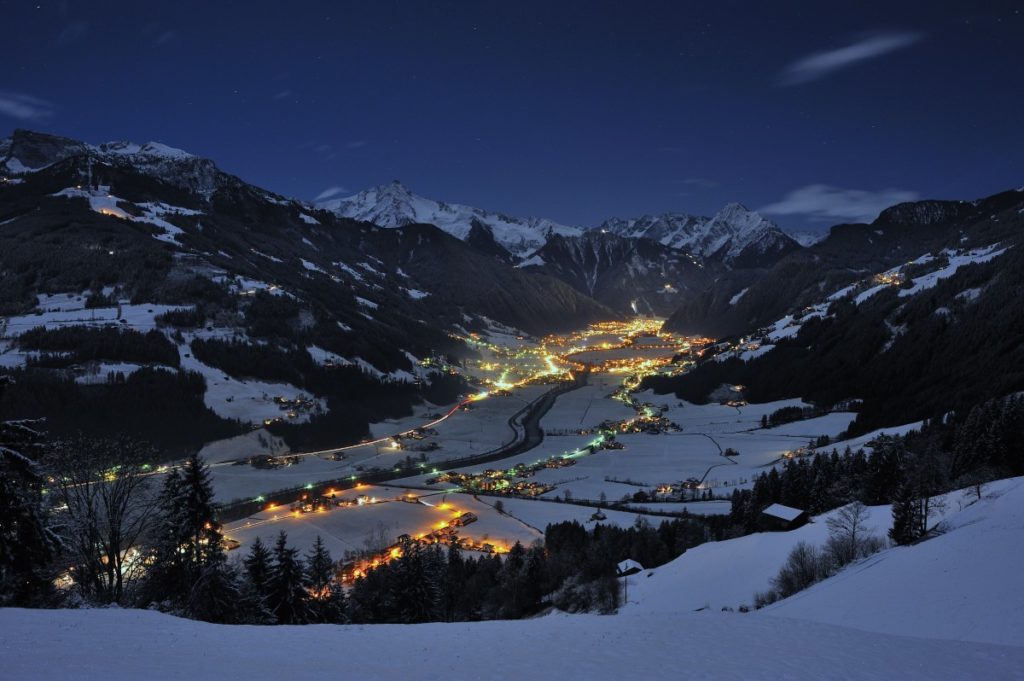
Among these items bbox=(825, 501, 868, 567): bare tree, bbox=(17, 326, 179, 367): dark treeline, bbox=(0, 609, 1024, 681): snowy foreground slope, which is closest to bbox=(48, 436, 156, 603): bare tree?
bbox=(0, 609, 1024, 681): snowy foreground slope

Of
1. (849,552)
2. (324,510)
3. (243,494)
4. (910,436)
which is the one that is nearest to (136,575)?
(849,552)

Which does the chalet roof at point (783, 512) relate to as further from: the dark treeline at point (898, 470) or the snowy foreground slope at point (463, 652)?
the snowy foreground slope at point (463, 652)

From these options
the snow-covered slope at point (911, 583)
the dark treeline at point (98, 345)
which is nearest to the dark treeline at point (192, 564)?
the snow-covered slope at point (911, 583)

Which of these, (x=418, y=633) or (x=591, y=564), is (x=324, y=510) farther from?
(x=418, y=633)

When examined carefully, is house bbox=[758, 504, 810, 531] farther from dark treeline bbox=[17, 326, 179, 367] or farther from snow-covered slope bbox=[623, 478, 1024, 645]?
dark treeline bbox=[17, 326, 179, 367]

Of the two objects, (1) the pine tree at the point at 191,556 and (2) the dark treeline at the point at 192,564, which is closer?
(2) the dark treeline at the point at 192,564

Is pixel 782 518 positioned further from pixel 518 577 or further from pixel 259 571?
pixel 259 571
